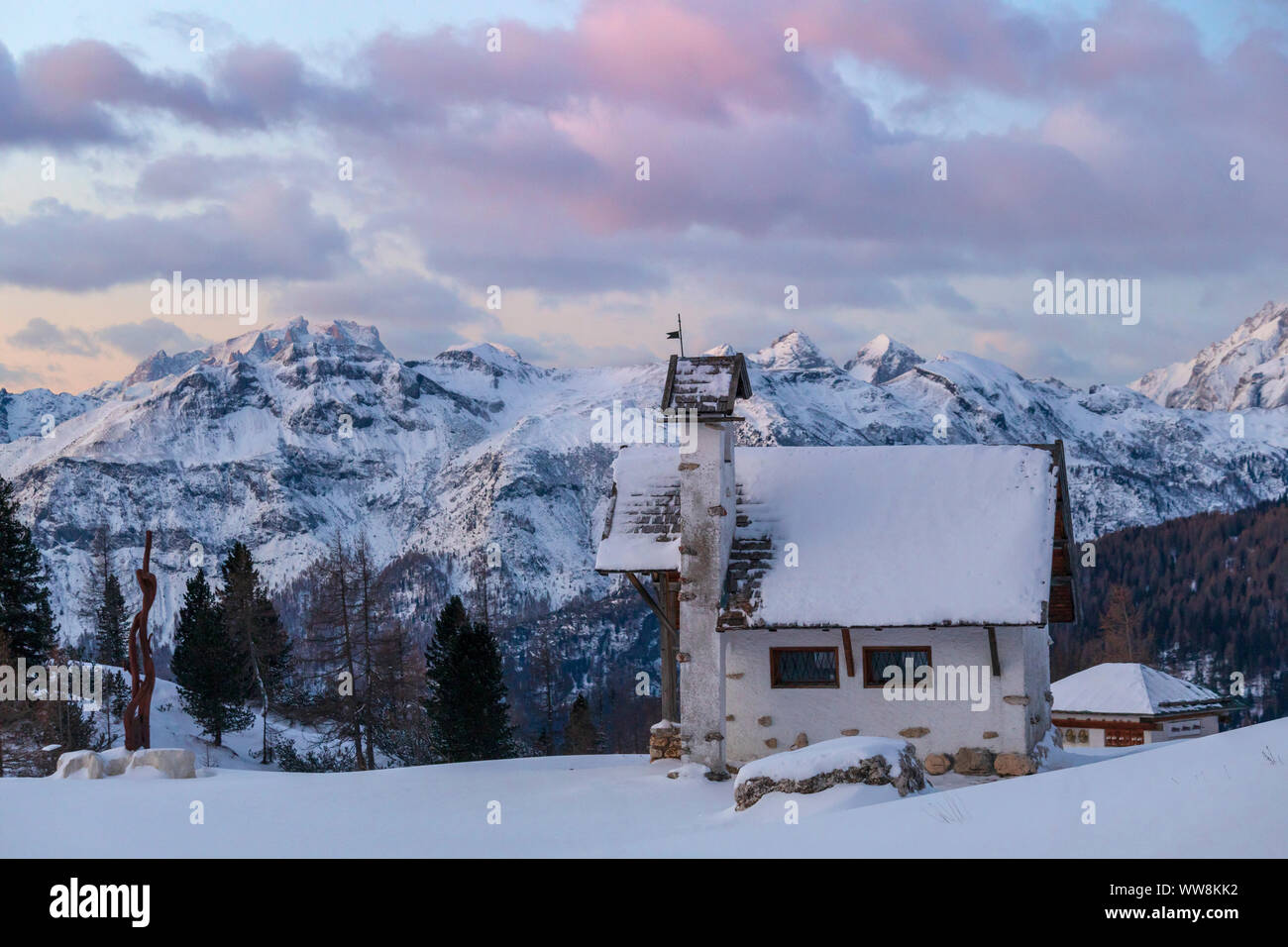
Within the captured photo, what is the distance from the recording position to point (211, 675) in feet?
187

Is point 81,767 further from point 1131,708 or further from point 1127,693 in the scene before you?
point 1127,693

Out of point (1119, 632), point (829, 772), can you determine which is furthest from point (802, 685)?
point (1119, 632)

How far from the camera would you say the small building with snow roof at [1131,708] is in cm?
4991

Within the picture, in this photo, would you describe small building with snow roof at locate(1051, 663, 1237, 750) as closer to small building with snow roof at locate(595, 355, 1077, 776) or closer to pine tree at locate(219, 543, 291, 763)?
small building with snow roof at locate(595, 355, 1077, 776)

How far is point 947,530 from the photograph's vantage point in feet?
84.1

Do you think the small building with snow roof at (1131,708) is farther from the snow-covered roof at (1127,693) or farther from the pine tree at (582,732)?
the pine tree at (582,732)

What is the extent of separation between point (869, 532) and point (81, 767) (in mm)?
16254

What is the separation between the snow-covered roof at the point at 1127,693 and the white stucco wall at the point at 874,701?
27.2 m

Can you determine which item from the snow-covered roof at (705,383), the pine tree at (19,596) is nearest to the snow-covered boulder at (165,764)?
the snow-covered roof at (705,383)

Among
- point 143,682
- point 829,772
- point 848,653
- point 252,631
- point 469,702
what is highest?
point 848,653
